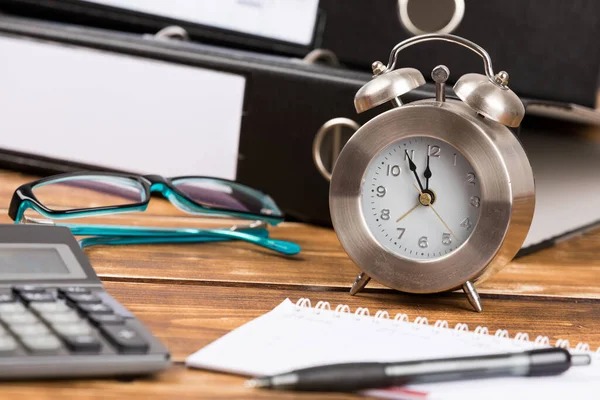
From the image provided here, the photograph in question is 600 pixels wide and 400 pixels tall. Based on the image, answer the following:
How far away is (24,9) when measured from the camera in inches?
57.6

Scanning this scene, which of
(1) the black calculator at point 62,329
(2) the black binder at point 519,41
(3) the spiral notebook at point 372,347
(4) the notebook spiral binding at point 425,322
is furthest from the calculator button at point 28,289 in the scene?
(2) the black binder at point 519,41

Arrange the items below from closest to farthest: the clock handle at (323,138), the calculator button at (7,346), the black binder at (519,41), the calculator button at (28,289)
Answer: the calculator button at (7,346), the calculator button at (28,289), the clock handle at (323,138), the black binder at (519,41)

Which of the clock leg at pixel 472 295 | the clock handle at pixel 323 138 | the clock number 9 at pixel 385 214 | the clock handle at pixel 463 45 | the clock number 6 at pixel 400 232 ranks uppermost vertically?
the clock handle at pixel 463 45

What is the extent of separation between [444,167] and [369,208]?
0.28ft

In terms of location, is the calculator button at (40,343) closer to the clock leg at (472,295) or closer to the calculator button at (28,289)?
the calculator button at (28,289)

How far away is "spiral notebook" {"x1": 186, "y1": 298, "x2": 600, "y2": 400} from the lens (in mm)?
644

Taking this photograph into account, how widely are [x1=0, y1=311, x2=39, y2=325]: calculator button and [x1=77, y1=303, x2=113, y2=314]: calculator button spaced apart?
0.15 ft

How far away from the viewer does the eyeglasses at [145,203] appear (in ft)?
3.23

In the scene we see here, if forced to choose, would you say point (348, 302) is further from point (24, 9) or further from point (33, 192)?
point (24, 9)

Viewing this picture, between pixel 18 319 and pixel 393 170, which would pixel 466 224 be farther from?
pixel 18 319

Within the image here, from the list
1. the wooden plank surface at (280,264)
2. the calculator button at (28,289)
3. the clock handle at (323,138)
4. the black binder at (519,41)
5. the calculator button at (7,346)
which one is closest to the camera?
the calculator button at (7,346)

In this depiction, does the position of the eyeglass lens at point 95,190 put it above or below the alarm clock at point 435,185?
below

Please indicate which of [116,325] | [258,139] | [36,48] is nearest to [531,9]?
[258,139]

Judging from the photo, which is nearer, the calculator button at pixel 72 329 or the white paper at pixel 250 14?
the calculator button at pixel 72 329
